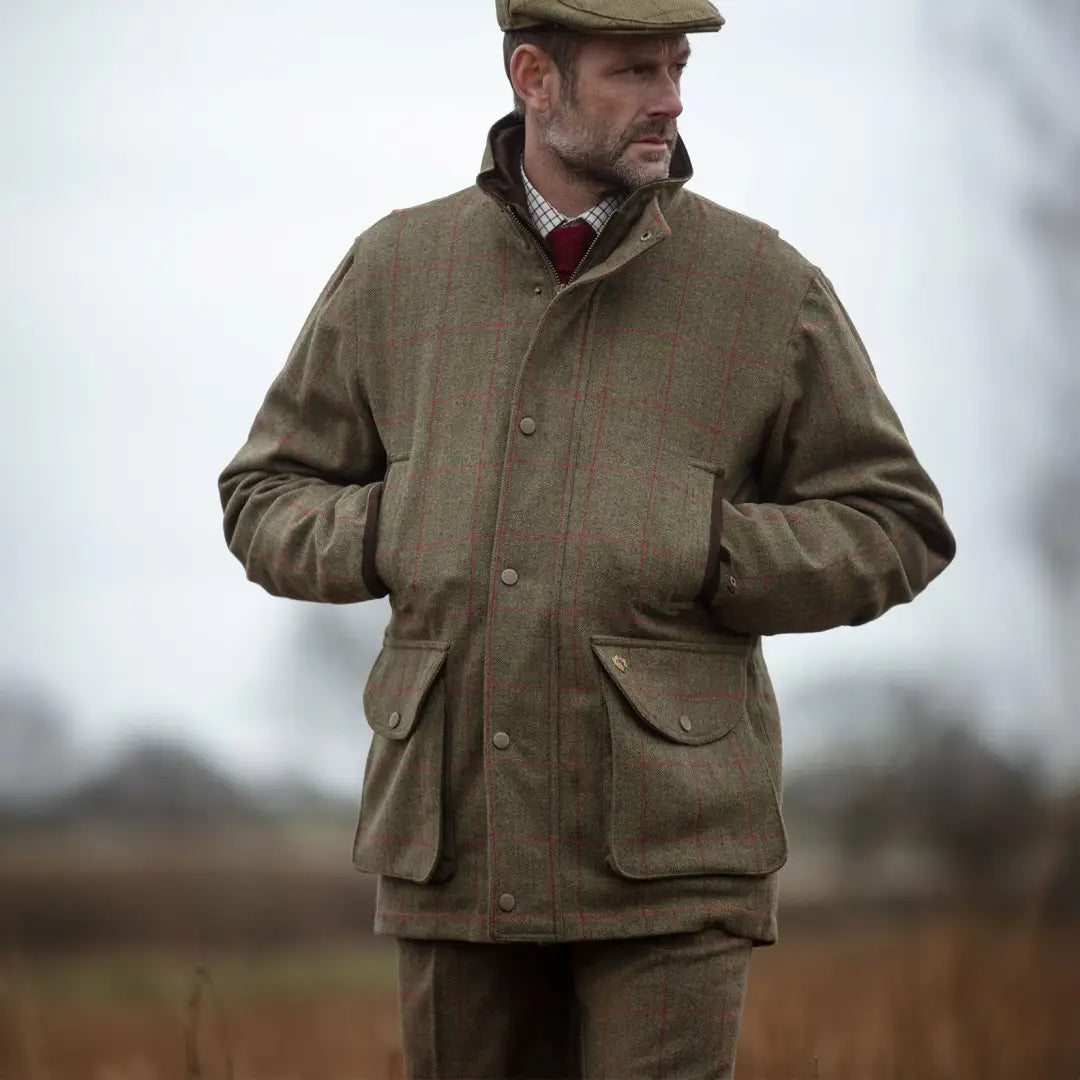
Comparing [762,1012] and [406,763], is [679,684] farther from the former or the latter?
[762,1012]

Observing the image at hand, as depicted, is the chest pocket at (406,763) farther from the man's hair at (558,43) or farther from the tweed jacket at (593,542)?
the man's hair at (558,43)

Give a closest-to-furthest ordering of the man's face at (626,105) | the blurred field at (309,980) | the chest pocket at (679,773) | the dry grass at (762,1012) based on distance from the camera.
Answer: the chest pocket at (679,773) → the man's face at (626,105) → the dry grass at (762,1012) → the blurred field at (309,980)

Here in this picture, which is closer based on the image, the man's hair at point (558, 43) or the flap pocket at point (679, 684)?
the flap pocket at point (679, 684)

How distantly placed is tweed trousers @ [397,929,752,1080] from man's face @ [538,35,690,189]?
2.93 ft

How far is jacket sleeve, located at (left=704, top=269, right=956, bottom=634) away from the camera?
2115 millimetres

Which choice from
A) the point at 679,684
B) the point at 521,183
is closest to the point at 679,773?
the point at 679,684

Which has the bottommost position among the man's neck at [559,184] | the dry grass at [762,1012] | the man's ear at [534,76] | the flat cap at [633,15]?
the dry grass at [762,1012]

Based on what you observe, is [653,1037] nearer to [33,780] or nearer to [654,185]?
[654,185]

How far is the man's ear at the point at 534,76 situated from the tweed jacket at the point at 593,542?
0.08 m

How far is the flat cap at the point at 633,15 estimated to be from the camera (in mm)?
2105

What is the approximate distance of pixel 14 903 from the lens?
5.32 metres

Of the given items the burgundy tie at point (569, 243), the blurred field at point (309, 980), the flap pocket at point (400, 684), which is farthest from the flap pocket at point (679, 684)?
the blurred field at point (309, 980)

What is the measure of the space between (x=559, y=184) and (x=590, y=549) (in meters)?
0.48

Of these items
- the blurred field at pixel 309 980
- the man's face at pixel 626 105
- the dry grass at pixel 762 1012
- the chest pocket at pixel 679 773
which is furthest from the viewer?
the blurred field at pixel 309 980
